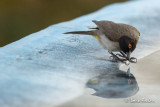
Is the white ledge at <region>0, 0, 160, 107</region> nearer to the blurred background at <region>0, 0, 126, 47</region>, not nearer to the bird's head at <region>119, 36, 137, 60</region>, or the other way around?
the bird's head at <region>119, 36, 137, 60</region>

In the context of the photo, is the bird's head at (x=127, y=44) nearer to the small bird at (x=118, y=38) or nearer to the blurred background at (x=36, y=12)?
the small bird at (x=118, y=38)

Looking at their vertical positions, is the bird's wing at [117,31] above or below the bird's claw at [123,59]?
above

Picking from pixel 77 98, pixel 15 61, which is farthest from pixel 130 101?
pixel 15 61

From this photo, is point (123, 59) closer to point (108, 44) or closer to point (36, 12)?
point (108, 44)

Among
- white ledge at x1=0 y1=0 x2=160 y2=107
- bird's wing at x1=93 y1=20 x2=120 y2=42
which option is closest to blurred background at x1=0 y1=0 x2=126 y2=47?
white ledge at x1=0 y1=0 x2=160 y2=107

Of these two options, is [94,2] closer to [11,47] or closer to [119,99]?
[11,47]

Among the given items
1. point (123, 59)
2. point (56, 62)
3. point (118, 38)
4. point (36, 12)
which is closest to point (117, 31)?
point (118, 38)

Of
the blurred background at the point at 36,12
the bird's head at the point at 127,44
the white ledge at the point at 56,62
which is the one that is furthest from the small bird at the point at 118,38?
the blurred background at the point at 36,12
